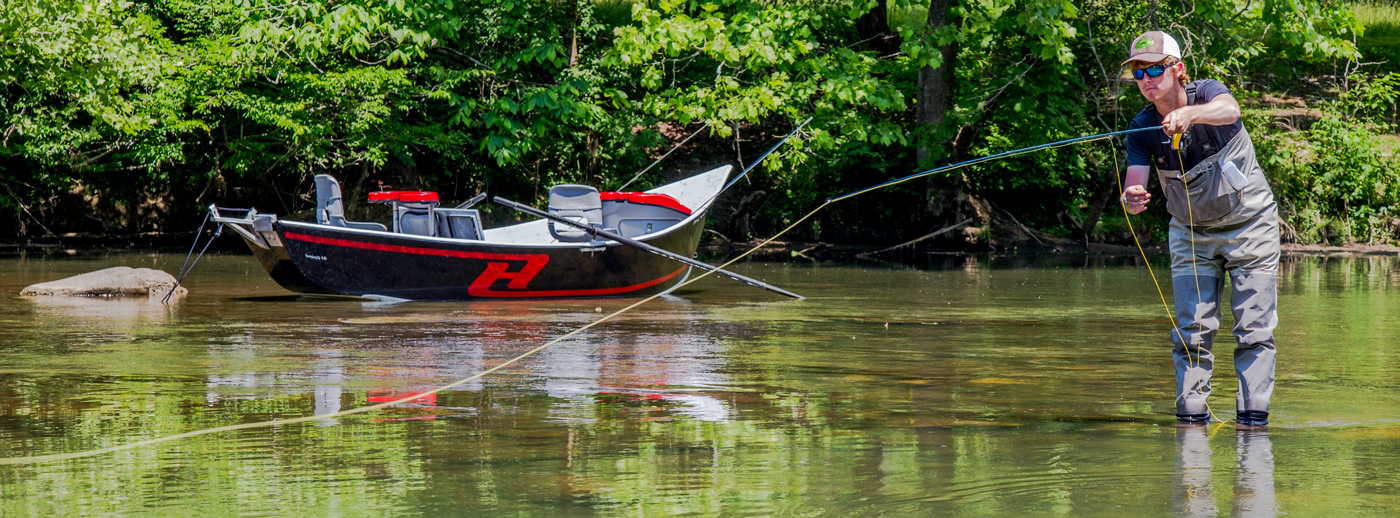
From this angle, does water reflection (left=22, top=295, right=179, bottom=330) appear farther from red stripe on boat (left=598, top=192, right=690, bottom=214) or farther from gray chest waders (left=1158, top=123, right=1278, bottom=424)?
gray chest waders (left=1158, top=123, right=1278, bottom=424)

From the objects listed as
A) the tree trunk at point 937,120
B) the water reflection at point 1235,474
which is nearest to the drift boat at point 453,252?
the water reflection at point 1235,474

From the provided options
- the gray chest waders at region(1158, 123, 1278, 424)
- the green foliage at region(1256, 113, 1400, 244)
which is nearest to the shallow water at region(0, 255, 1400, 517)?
the gray chest waders at region(1158, 123, 1278, 424)

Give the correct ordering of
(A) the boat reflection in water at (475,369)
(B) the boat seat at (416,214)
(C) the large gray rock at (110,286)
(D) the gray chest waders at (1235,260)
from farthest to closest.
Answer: (C) the large gray rock at (110,286), (B) the boat seat at (416,214), (A) the boat reflection in water at (475,369), (D) the gray chest waders at (1235,260)

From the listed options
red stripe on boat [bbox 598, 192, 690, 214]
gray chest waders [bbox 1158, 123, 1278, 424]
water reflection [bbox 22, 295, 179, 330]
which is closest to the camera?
gray chest waders [bbox 1158, 123, 1278, 424]

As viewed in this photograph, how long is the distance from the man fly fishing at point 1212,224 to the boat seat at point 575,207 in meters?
Result: 8.06

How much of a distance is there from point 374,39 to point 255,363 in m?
16.5

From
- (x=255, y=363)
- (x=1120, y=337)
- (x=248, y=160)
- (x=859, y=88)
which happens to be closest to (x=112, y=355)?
(x=255, y=363)

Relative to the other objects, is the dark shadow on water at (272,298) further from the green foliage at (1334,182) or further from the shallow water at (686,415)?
the green foliage at (1334,182)

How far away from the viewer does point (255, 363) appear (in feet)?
26.1

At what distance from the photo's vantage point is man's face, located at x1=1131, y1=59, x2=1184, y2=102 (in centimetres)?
578

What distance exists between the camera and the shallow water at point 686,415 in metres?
4.36

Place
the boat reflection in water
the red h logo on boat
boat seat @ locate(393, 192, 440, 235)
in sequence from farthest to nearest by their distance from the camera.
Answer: boat seat @ locate(393, 192, 440, 235) → the red h logo on boat → the boat reflection in water

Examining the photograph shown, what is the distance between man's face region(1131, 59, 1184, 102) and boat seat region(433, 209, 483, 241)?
8.73 meters

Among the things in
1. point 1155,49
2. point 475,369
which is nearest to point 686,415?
point 475,369
